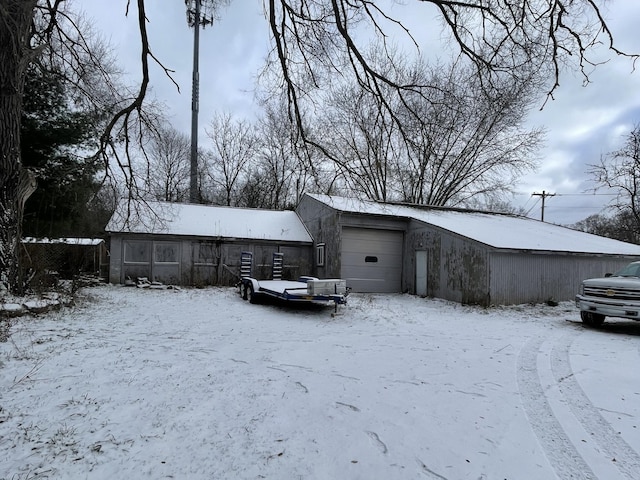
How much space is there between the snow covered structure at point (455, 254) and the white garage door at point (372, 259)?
0.15 ft

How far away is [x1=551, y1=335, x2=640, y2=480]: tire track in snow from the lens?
10.4ft

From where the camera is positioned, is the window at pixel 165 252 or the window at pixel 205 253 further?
the window at pixel 205 253

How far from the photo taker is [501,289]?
525 inches

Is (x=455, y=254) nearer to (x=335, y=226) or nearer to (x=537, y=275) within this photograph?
(x=537, y=275)

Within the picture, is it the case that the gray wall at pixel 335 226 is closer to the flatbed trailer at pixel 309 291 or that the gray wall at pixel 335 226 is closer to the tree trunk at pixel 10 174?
the flatbed trailer at pixel 309 291

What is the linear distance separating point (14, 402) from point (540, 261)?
1542cm

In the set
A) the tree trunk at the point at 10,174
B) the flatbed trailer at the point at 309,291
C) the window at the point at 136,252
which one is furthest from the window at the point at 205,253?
the tree trunk at the point at 10,174

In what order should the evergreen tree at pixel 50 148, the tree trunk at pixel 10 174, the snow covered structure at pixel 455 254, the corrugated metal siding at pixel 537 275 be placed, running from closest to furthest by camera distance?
the tree trunk at pixel 10 174, the corrugated metal siding at pixel 537 275, the snow covered structure at pixel 455 254, the evergreen tree at pixel 50 148

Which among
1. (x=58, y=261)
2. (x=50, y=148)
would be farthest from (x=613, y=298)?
(x=50, y=148)

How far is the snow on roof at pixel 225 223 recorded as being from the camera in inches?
728

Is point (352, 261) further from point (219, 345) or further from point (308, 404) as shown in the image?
point (308, 404)

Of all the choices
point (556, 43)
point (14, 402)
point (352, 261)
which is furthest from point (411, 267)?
point (14, 402)

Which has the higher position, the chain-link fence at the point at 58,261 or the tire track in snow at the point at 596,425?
the chain-link fence at the point at 58,261

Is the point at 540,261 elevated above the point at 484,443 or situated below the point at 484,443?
above
